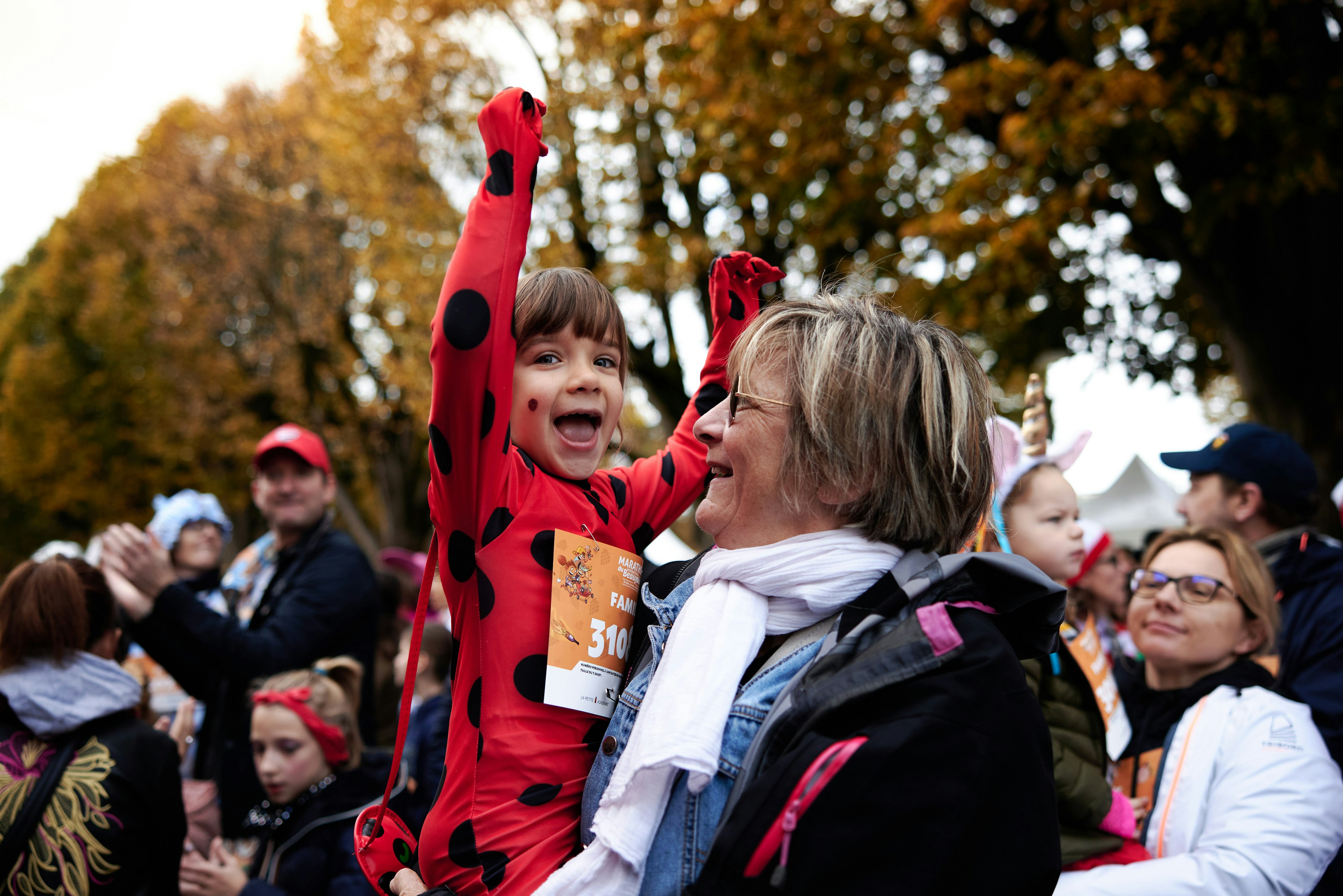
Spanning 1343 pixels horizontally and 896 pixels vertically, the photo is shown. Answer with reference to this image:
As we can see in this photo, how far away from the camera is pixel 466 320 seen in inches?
62.2

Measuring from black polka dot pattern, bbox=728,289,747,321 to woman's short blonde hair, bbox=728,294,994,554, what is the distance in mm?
763

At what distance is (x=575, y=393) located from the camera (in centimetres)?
194

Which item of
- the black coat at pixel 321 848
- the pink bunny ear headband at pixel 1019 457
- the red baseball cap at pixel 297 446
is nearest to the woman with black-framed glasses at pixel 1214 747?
the pink bunny ear headband at pixel 1019 457

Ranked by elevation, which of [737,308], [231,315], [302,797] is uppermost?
[231,315]

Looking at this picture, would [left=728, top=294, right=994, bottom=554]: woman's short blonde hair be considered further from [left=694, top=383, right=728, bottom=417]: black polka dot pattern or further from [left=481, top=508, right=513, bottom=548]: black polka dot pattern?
[left=694, top=383, right=728, bottom=417]: black polka dot pattern

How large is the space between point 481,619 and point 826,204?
7851 mm

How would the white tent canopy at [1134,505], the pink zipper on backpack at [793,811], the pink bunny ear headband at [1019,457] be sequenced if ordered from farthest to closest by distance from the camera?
the white tent canopy at [1134,505] → the pink bunny ear headband at [1019,457] → the pink zipper on backpack at [793,811]

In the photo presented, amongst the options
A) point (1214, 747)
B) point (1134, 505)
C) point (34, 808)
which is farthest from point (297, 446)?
point (1134, 505)

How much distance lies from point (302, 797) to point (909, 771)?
2.82 meters

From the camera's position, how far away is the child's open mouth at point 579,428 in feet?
6.44

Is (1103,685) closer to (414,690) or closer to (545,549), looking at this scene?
(545,549)

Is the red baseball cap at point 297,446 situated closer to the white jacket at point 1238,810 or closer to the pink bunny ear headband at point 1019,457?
the pink bunny ear headband at point 1019,457

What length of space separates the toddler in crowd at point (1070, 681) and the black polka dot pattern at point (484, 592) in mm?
1028

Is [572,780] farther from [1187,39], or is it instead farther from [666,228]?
[666,228]
